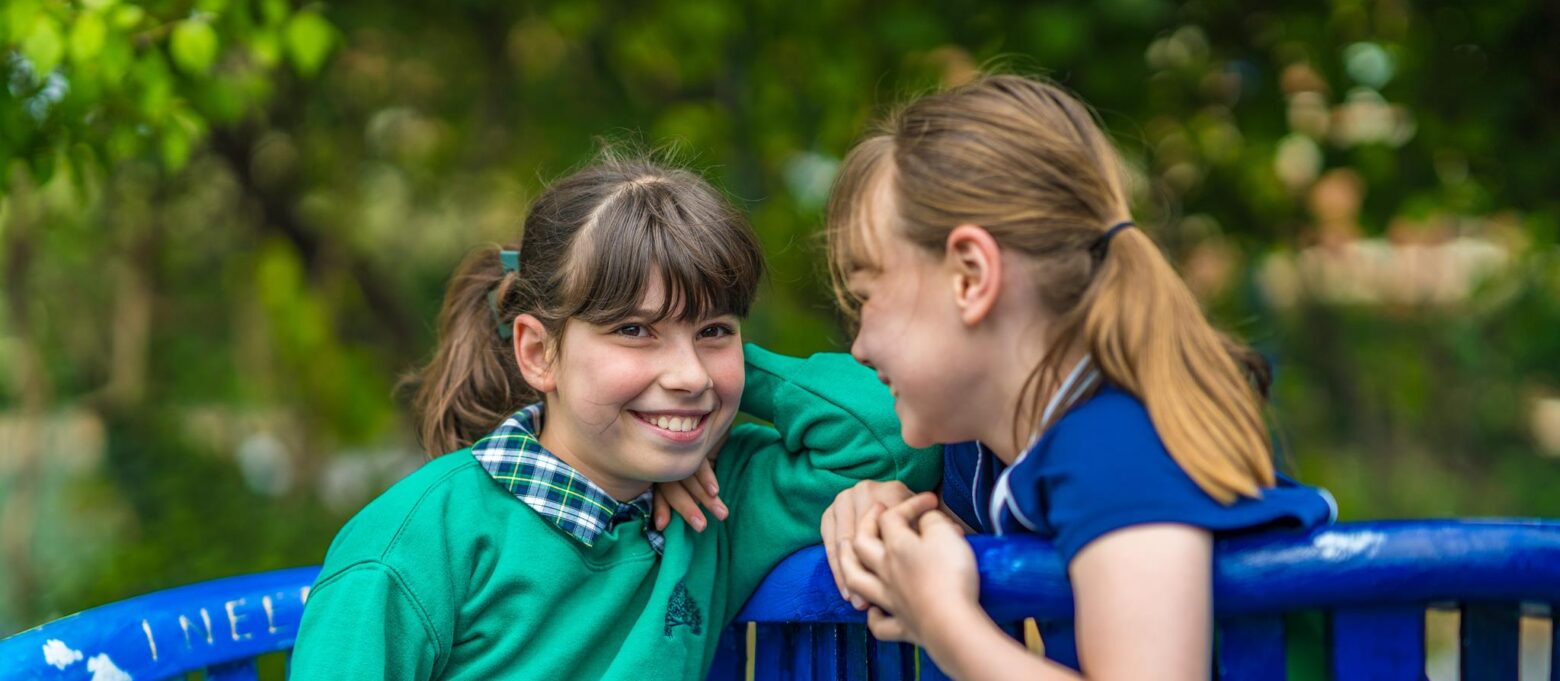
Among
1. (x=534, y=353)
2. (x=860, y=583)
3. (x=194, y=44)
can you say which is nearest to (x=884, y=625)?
(x=860, y=583)

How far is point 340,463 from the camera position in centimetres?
668

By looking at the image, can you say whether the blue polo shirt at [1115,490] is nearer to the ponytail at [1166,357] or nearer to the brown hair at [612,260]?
the ponytail at [1166,357]

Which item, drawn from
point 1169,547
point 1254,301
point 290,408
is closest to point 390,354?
point 290,408

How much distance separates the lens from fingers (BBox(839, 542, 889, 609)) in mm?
1498

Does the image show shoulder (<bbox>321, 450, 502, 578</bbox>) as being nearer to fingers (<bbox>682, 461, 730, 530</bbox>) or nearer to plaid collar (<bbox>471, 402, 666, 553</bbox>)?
plaid collar (<bbox>471, 402, 666, 553</bbox>)

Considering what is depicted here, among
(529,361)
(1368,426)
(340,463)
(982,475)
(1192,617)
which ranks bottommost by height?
(1192,617)

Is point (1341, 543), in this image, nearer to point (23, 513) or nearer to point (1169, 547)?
point (1169, 547)

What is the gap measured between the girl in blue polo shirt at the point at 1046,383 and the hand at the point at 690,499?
281mm

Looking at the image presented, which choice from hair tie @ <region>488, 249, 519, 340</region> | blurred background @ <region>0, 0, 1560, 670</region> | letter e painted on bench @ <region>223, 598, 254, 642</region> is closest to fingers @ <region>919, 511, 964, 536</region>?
hair tie @ <region>488, 249, 519, 340</region>

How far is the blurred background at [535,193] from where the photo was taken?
3914 millimetres

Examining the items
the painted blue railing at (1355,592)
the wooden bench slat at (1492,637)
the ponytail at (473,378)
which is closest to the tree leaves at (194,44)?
the ponytail at (473,378)

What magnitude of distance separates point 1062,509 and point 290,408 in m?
5.40

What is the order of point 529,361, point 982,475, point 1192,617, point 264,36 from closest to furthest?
point 1192,617
point 982,475
point 529,361
point 264,36

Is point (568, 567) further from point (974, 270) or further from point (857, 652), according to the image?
point (974, 270)
